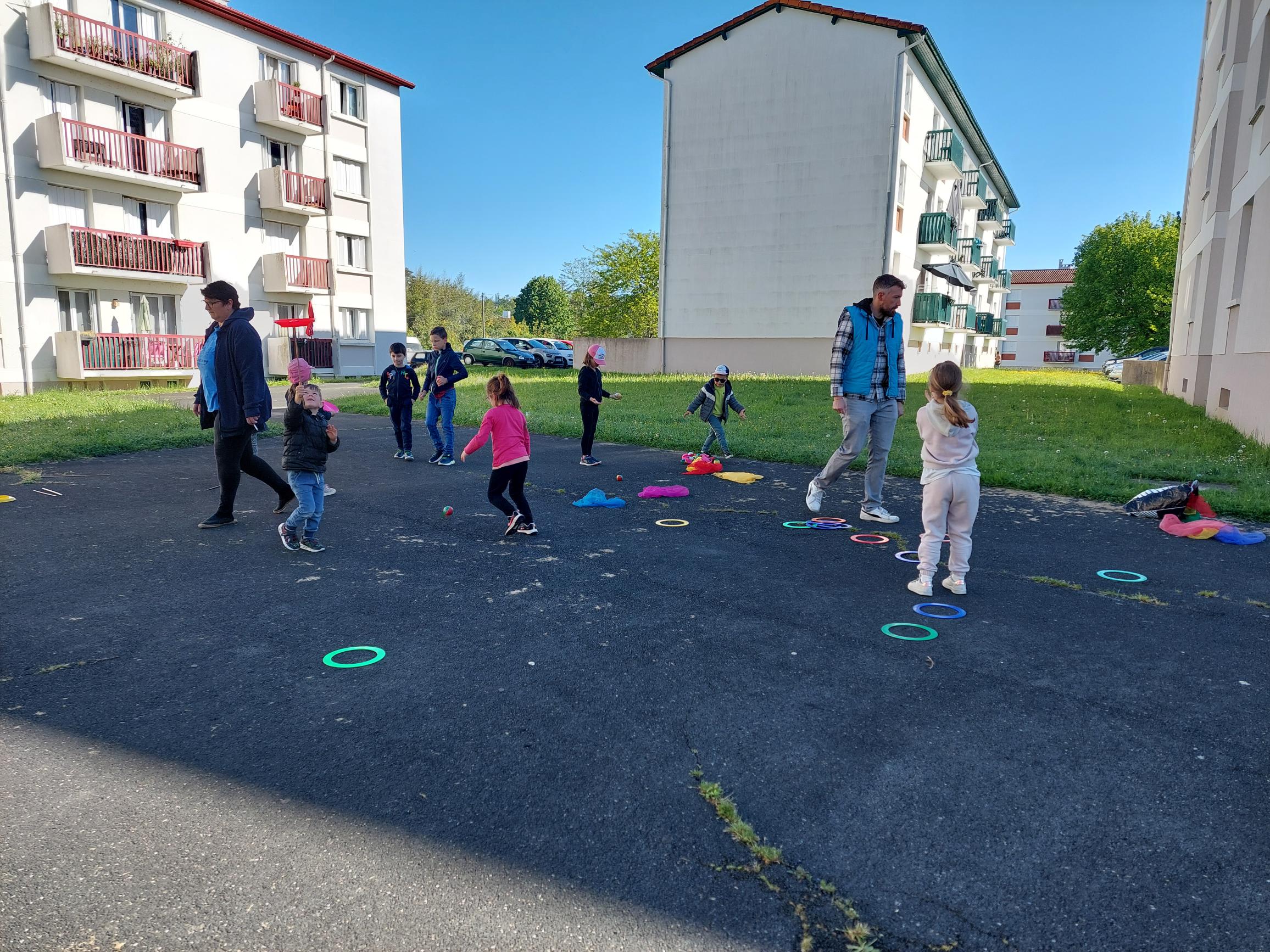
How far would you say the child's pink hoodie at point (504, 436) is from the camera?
21.6ft

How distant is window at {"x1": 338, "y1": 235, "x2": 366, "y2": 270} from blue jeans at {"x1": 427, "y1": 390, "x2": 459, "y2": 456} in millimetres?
23793

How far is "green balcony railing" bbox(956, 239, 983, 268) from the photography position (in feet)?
132

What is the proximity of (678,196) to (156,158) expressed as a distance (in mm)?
17861

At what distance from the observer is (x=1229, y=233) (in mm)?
15742

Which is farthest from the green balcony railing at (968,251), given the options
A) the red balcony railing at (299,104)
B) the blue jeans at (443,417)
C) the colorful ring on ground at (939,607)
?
the colorful ring on ground at (939,607)

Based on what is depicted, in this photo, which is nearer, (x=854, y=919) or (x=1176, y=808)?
(x=854, y=919)

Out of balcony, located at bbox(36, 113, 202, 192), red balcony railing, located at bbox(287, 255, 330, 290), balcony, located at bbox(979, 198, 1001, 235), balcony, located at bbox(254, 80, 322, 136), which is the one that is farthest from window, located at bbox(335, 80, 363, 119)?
balcony, located at bbox(979, 198, 1001, 235)

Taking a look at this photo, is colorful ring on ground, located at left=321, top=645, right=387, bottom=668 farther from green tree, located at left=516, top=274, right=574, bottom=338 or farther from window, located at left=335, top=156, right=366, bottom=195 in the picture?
green tree, located at left=516, top=274, right=574, bottom=338

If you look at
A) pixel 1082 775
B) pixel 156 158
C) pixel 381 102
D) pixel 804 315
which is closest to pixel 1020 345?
pixel 804 315

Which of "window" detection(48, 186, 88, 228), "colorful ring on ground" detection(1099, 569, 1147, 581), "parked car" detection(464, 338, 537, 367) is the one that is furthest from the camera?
"parked car" detection(464, 338, 537, 367)

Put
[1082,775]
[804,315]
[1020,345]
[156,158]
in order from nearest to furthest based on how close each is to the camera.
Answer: [1082,775]
[156,158]
[804,315]
[1020,345]

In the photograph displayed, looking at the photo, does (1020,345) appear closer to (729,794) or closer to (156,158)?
(156,158)

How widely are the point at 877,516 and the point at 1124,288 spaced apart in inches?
2288

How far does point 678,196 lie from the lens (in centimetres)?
3114
